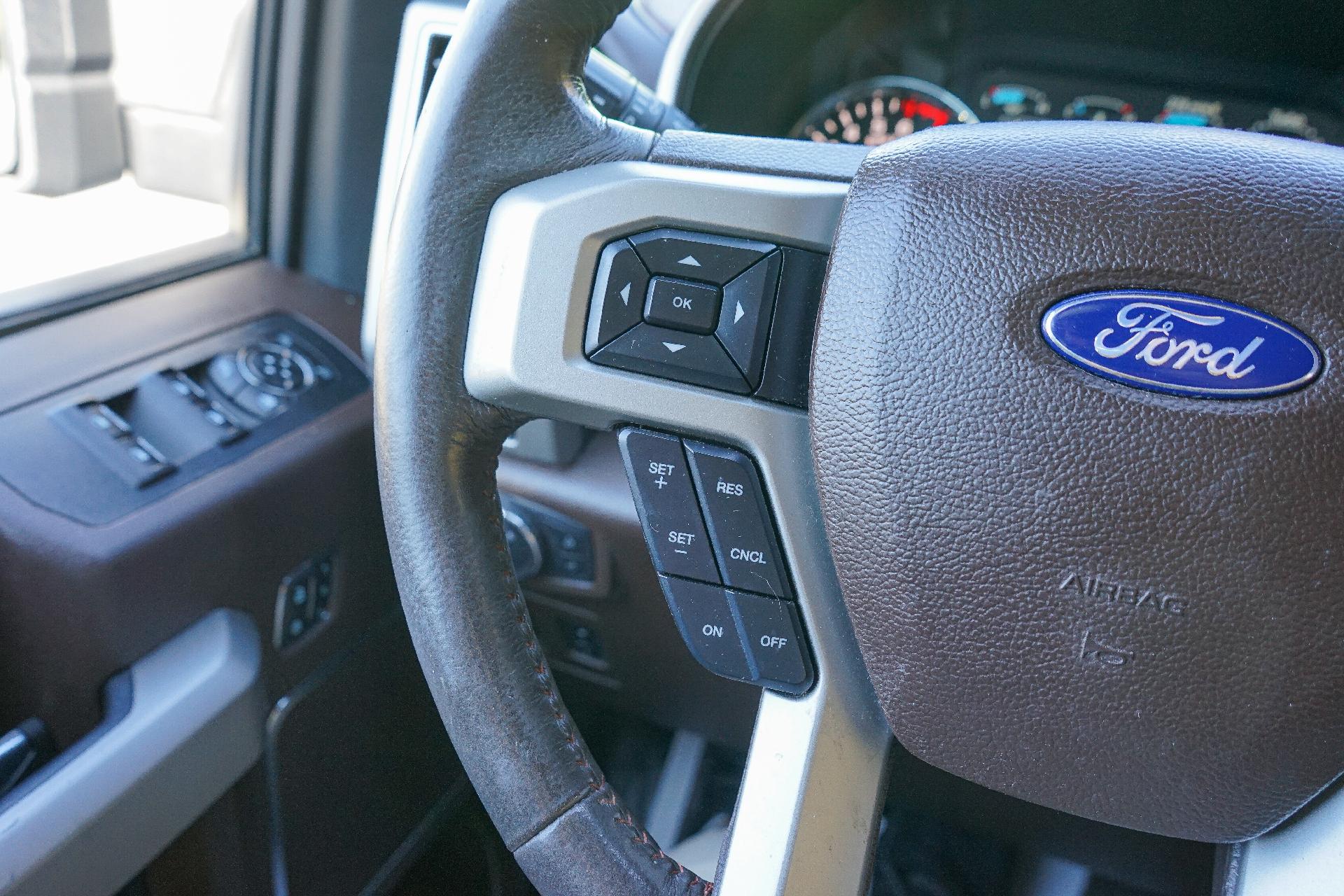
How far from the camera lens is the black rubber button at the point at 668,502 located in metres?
0.65

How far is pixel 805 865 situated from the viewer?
63 cm

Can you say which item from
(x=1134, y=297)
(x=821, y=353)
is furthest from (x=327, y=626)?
(x=1134, y=297)

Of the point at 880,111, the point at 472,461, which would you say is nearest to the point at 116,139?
the point at 472,461

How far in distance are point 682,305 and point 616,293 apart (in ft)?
0.13

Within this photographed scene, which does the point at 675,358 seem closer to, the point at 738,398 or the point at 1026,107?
the point at 738,398

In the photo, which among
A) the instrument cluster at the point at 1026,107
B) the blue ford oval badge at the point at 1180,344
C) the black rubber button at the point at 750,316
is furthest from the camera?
the instrument cluster at the point at 1026,107

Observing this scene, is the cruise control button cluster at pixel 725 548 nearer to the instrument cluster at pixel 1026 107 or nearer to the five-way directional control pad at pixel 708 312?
the five-way directional control pad at pixel 708 312

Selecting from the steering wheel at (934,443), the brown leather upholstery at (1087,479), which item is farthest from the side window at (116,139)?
the brown leather upholstery at (1087,479)

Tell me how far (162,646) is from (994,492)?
0.80 meters

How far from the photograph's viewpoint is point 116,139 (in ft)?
4.50

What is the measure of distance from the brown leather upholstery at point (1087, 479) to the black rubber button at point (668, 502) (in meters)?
0.08

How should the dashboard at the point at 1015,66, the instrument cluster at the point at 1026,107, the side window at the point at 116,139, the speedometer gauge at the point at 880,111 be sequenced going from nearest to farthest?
the side window at the point at 116,139, the dashboard at the point at 1015,66, the instrument cluster at the point at 1026,107, the speedometer gauge at the point at 880,111

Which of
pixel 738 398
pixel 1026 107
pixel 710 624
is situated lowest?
pixel 710 624

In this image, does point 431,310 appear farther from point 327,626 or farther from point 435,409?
point 327,626
